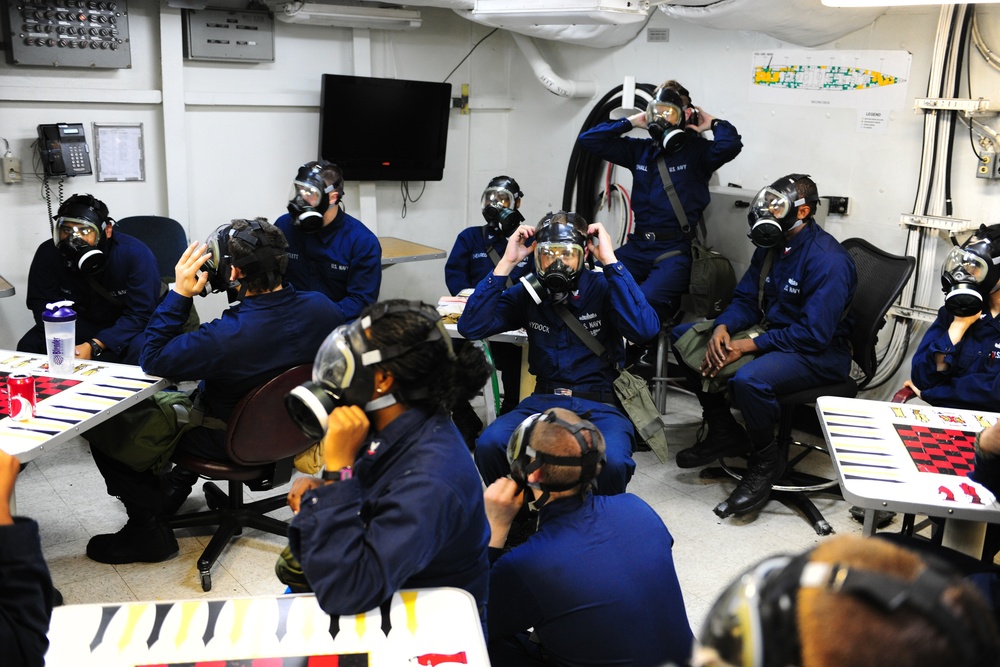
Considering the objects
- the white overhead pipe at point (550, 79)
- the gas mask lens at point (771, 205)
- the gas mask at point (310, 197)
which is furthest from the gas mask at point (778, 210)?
the white overhead pipe at point (550, 79)

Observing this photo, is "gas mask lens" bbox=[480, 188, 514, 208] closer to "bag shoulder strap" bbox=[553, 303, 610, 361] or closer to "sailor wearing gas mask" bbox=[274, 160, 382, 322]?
"sailor wearing gas mask" bbox=[274, 160, 382, 322]

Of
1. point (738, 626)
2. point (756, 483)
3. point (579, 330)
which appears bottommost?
point (756, 483)

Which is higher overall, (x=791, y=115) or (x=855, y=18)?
(x=855, y=18)

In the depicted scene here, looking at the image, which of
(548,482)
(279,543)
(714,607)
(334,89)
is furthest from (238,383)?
(334,89)

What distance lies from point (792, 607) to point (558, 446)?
4.64ft

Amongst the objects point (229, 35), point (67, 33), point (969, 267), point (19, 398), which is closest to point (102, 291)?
point (19, 398)

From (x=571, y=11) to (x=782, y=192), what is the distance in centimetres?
→ 160

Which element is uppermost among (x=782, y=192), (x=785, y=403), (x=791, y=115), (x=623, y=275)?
(x=791, y=115)

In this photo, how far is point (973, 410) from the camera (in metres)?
3.36

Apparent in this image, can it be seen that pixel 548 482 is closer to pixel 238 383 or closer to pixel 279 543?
pixel 238 383

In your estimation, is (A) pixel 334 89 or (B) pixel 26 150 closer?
(B) pixel 26 150

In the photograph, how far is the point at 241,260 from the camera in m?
3.21

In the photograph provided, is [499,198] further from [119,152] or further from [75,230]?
[119,152]

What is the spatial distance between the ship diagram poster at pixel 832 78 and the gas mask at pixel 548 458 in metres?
3.19
